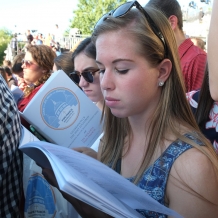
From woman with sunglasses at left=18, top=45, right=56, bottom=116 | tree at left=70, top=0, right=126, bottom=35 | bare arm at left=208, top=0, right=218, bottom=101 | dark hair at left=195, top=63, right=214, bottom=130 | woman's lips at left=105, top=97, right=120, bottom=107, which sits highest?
bare arm at left=208, top=0, right=218, bottom=101

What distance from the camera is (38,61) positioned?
3.32 m

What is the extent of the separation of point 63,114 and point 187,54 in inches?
56.1

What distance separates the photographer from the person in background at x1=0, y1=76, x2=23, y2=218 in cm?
107

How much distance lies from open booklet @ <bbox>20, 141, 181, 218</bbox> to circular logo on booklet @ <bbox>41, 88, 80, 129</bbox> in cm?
70

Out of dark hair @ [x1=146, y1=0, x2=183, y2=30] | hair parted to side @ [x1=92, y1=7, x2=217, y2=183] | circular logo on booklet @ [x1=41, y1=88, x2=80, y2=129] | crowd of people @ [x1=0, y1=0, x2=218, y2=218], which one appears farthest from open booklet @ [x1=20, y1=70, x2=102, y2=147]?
dark hair @ [x1=146, y1=0, x2=183, y2=30]

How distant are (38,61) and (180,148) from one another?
8.13 feet

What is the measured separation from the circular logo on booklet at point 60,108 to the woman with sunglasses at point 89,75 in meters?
0.39

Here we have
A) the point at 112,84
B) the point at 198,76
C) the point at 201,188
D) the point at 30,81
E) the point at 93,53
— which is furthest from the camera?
the point at 30,81

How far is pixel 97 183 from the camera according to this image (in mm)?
860

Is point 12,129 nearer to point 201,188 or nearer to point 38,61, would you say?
point 201,188

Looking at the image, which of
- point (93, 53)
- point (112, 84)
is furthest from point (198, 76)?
point (112, 84)

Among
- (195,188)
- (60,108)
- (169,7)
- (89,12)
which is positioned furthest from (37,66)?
(89,12)

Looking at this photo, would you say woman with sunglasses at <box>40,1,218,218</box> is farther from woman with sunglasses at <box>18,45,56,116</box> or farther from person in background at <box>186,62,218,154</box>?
woman with sunglasses at <box>18,45,56,116</box>

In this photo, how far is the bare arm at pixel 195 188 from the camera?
1032mm
